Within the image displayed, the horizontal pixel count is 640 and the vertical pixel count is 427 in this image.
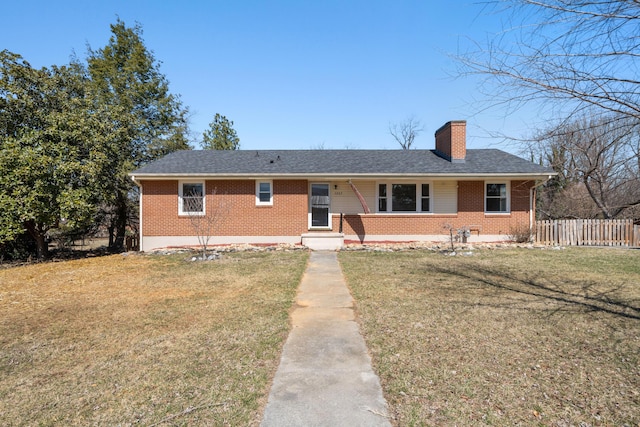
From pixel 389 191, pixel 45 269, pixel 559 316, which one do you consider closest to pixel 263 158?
pixel 389 191

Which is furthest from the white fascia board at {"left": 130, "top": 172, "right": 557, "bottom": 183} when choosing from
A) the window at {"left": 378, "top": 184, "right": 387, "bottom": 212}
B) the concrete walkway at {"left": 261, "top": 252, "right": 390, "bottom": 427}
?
the concrete walkway at {"left": 261, "top": 252, "right": 390, "bottom": 427}

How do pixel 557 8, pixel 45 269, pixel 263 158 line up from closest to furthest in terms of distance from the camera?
pixel 557 8
pixel 45 269
pixel 263 158

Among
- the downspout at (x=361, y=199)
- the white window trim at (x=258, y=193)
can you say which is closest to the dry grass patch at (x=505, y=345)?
the downspout at (x=361, y=199)

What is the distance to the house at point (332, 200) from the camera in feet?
47.3

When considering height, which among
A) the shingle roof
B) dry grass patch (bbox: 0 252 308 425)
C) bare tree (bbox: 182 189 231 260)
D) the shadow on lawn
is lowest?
dry grass patch (bbox: 0 252 308 425)

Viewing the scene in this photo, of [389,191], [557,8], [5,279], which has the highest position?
[557,8]

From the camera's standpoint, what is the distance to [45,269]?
11078 mm

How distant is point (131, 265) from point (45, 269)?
8.81ft

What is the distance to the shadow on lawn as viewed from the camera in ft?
19.3

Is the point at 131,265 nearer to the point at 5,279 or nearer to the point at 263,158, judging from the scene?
the point at 5,279

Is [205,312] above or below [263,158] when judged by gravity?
below

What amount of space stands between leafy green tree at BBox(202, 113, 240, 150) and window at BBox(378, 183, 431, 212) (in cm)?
2120

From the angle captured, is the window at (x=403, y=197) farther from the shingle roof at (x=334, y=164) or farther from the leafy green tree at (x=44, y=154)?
the leafy green tree at (x=44, y=154)

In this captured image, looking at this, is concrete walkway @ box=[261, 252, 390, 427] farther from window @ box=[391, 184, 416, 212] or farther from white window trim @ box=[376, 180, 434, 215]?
window @ box=[391, 184, 416, 212]
